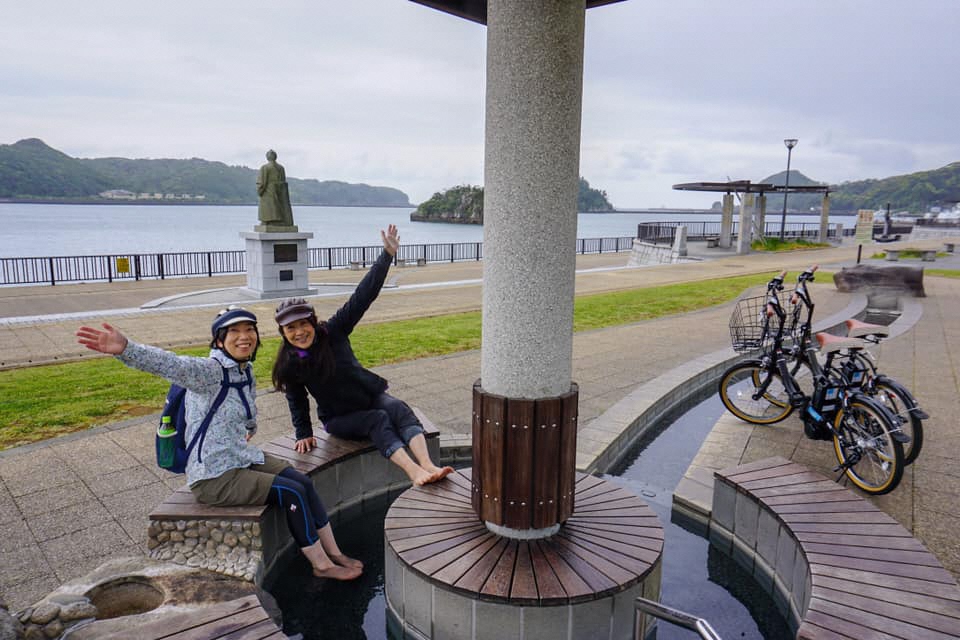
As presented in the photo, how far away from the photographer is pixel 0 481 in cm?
513

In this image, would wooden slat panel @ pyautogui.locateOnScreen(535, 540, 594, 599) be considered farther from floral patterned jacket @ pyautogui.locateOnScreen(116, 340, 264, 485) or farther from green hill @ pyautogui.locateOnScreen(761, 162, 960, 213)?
green hill @ pyautogui.locateOnScreen(761, 162, 960, 213)

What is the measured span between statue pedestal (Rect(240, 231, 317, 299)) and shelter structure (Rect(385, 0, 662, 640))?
16.7m

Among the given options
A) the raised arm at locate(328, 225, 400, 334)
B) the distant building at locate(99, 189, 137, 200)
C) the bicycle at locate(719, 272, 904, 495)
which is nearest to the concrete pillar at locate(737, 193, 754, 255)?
the bicycle at locate(719, 272, 904, 495)

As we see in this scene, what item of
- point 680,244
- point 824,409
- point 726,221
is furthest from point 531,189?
point 726,221

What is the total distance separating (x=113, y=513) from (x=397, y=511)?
2.25 meters

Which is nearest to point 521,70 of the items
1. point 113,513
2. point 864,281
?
point 113,513

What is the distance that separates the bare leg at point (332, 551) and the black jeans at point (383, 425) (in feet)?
2.40

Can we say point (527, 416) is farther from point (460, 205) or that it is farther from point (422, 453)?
point (460, 205)

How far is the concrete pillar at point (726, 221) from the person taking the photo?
1459 inches

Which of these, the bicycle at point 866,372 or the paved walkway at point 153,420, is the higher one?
the bicycle at point 866,372

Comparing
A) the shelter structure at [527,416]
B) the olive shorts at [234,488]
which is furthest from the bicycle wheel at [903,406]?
the olive shorts at [234,488]

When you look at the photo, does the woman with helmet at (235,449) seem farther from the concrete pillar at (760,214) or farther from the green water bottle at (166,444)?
the concrete pillar at (760,214)

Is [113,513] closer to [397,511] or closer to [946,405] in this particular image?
[397,511]

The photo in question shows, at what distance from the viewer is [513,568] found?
3.33 meters
